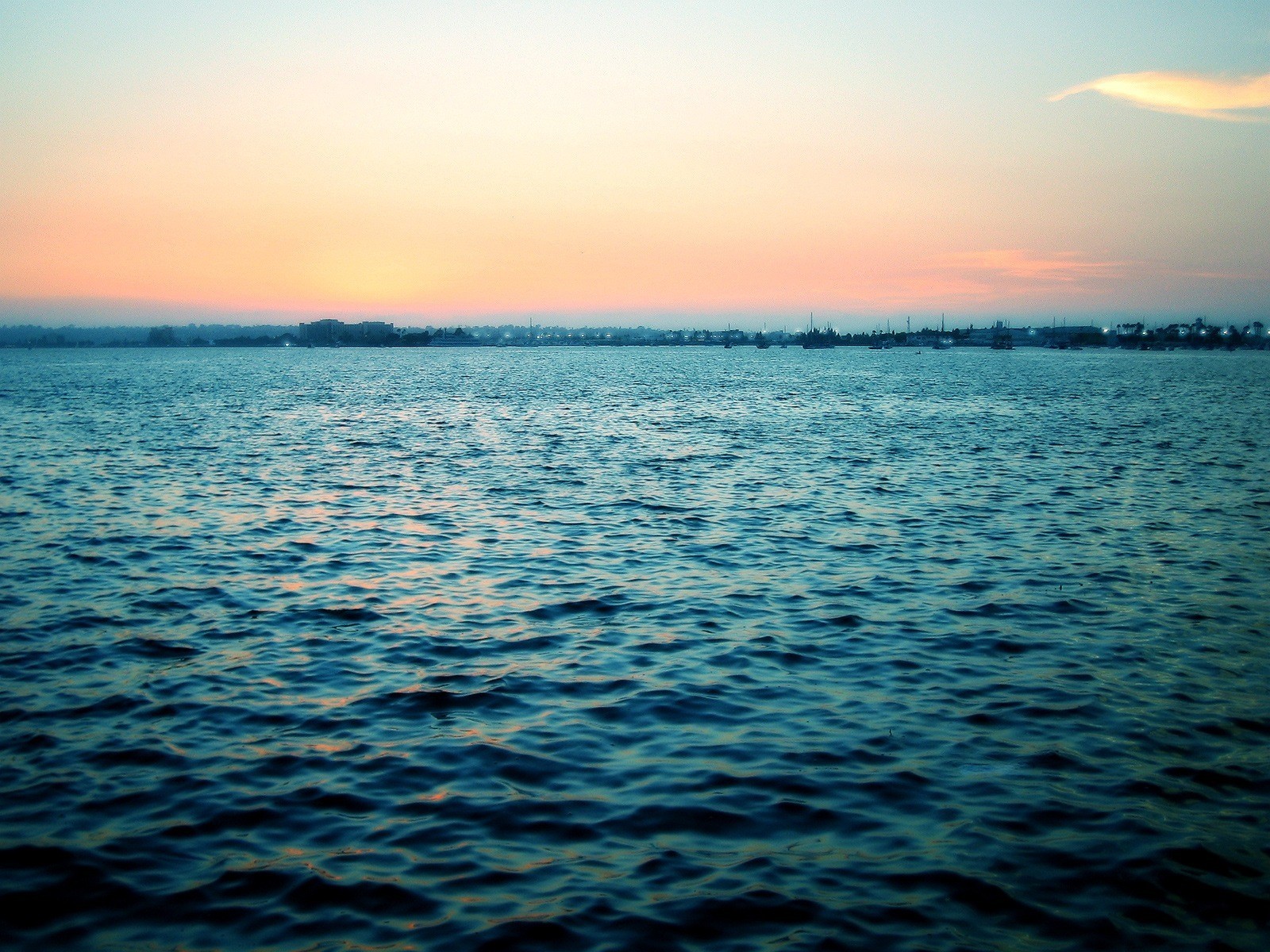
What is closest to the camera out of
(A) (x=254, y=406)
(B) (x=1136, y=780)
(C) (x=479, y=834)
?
(C) (x=479, y=834)

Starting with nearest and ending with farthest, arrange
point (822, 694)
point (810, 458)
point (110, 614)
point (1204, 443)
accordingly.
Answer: point (822, 694)
point (110, 614)
point (810, 458)
point (1204, 443)

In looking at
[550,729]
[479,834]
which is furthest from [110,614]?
[479,834]

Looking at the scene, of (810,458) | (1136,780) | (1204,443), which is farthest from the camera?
(1204,443)

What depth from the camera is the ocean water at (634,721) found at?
821cm

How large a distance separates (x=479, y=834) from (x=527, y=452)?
37.5 metres

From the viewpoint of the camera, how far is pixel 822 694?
1331cm

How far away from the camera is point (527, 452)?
46375mm

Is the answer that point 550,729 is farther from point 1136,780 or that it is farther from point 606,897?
point 1136,780

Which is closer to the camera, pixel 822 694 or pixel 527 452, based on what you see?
pixel 822 694

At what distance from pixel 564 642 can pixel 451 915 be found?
7891 mm

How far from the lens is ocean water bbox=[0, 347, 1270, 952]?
821 centimetres

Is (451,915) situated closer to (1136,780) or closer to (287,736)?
(287,736)

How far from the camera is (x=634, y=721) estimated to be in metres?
12.3

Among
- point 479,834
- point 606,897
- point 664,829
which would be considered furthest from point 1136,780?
point 479,834
